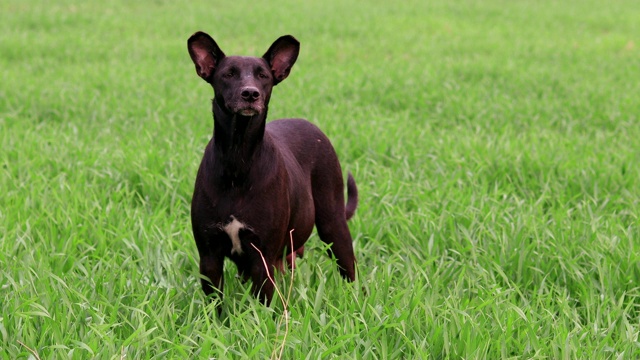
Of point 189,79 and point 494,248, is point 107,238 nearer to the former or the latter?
point 494,248

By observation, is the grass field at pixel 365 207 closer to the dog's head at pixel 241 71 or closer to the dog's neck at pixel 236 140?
the dog's neck at pixel 236 140

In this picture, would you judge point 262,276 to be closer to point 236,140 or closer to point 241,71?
point 236,140

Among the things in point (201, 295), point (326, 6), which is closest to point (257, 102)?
point (201, 295)

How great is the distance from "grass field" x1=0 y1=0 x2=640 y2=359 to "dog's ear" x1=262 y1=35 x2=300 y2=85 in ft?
3.16

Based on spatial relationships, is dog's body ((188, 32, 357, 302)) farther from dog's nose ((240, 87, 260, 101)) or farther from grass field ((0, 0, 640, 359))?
grass field ((0, 0, 640, 359))

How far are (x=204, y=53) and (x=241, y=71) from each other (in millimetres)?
232

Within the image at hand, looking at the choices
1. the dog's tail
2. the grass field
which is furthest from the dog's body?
the dog's tail

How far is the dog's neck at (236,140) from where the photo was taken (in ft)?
9.62

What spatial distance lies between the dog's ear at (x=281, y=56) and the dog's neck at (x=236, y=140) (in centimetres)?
24

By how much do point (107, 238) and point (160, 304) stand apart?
103 centimetres

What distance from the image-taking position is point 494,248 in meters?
4.04

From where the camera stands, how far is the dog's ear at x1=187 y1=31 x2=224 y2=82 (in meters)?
2.94

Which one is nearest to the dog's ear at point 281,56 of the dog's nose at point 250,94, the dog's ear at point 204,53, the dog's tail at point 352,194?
the dog's ear at point 204,53

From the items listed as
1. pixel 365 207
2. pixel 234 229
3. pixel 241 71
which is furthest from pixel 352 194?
pixel 241 71
